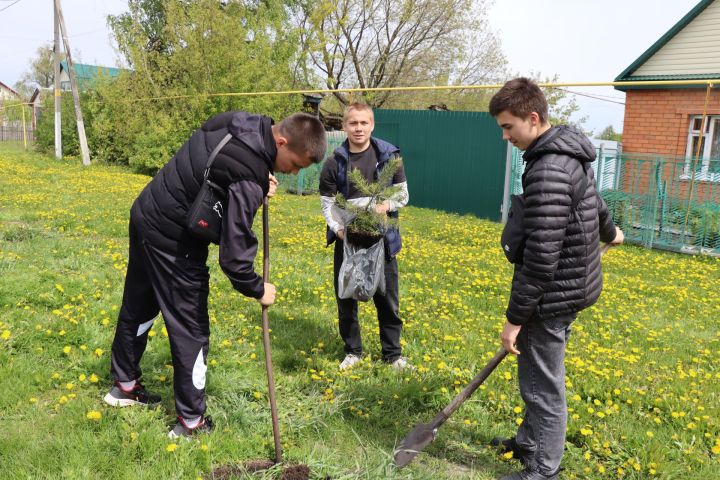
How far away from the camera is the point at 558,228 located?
8.19ft

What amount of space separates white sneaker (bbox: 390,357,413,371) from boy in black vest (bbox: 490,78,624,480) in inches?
Answer: 56.6

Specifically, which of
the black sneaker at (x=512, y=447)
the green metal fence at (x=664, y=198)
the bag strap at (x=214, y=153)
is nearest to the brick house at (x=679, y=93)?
the green metal fence at (x=664, y=198)

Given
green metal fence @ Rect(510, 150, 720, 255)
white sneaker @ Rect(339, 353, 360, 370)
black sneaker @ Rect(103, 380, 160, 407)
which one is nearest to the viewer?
black sneaker @ Rect(103, 380, 160, 407)

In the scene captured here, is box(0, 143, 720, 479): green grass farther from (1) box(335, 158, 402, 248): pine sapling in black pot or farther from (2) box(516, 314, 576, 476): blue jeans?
(1) box(335, 158, 402, 248): pine sapling in black pot

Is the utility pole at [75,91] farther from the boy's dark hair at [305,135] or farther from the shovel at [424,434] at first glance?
the shovel at [424,434]

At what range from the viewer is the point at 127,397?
3.46 meters

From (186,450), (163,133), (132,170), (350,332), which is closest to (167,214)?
(186,450)

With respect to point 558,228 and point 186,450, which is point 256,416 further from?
point 558,228

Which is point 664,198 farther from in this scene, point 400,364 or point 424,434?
point 424,434

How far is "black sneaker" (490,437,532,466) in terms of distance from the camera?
3.09 meters

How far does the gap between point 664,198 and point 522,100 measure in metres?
8.54

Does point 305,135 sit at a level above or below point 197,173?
above

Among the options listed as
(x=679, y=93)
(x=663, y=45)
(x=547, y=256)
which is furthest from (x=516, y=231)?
(x=663, y=45)

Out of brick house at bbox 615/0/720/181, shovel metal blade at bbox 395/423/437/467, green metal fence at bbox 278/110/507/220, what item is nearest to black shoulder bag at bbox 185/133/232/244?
shovel metal blade at bbox 395/423/437/467
